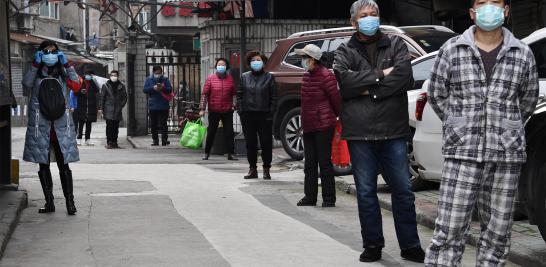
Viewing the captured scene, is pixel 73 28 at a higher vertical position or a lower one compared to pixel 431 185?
higher

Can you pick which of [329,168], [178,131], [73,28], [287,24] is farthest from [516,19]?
[73,28]

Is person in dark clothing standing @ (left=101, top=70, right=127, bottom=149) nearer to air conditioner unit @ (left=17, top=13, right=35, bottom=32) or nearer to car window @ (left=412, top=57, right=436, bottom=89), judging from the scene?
car window @ (left=412, top=57, right=436, bottom=89)

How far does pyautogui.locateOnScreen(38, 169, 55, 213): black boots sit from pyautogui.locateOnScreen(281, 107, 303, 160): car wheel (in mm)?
6394

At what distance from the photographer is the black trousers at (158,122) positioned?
22.6 meters

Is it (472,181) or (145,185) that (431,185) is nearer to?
(145,185)

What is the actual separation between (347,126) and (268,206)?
374 centimetres

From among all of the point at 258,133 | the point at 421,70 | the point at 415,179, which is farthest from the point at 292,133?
the point at 415,179

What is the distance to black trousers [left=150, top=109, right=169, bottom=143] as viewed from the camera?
2258cm

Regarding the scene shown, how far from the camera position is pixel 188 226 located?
30.7ft

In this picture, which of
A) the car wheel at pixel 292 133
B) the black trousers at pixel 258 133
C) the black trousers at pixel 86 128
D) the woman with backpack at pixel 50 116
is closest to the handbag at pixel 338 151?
the black trousers at pixel 258 133

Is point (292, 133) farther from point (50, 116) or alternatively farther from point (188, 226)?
point (188, 226)

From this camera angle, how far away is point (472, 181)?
5984mm

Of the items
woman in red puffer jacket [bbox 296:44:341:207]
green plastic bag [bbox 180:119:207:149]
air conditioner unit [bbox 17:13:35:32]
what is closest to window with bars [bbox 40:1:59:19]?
air conditioner unit [bbox 17:13:35:32]

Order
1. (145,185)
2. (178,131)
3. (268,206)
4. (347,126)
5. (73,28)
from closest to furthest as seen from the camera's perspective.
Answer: (347,126) < (268,206) < (145,185) < (178,131) < (73,28)
